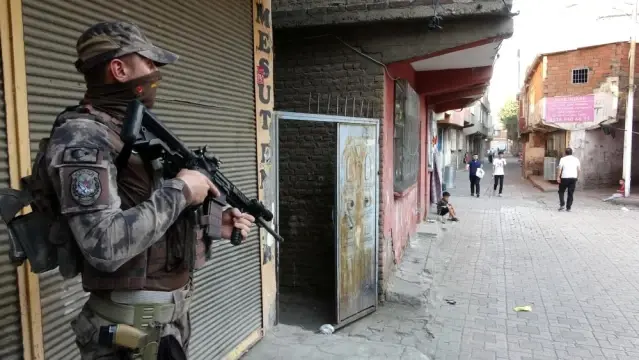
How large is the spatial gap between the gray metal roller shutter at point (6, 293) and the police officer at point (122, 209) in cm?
40

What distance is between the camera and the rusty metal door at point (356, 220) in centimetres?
504

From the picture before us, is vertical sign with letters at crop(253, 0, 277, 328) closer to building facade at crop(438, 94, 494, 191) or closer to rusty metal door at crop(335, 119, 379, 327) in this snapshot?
rusty metal door at crop(335, 119, 379, 327)

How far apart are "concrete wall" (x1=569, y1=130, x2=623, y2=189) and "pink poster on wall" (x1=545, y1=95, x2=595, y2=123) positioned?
0.62 metres

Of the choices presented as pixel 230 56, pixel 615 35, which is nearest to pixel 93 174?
pixel 230 56

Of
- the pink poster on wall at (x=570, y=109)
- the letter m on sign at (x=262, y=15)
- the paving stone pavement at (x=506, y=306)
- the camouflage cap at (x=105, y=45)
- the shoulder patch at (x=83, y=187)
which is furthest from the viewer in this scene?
the pink poster on wall at (x=570, y=109)

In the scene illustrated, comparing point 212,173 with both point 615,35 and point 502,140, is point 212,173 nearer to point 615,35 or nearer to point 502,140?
point 615,35

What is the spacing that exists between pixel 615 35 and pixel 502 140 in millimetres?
91264

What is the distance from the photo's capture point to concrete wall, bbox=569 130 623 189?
19.2 metres

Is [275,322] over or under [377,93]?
under

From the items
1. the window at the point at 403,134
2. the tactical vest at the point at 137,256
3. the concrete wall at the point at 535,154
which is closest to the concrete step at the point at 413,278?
the window at the point at 403,134

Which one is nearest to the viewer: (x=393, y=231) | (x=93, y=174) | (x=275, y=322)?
(x=93, y=174)

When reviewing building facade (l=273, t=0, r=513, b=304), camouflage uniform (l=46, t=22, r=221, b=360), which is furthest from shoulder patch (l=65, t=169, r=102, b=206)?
building facade (l=273, t=0, r=513, b=304)

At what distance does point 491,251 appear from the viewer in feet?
28.7

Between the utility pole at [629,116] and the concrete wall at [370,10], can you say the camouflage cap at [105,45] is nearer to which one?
the concrete wall at [370,10]
